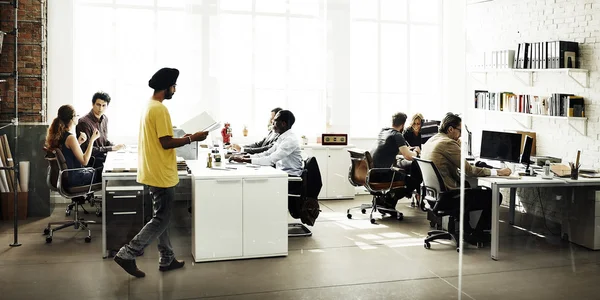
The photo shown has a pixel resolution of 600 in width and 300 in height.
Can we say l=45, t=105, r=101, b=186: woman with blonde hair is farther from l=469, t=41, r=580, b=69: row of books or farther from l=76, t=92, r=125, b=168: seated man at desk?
l=469, t=41, r=580, b=69: row of books

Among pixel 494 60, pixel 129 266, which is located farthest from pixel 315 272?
pixel 494 60

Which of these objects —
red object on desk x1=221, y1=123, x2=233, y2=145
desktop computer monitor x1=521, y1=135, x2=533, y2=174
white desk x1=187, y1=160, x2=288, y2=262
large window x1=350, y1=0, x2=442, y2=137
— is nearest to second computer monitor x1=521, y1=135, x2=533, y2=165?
desktop computer monitor x1=521, y1=135, x2=533, y2=174

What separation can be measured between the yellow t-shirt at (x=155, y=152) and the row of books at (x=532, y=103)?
6.16 feet

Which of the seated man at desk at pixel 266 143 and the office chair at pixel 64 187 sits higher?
the seated man at desk at pixel 266 143

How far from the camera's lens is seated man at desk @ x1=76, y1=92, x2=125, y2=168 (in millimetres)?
3926

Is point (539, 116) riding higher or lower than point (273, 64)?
lower

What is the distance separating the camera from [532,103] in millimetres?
3621

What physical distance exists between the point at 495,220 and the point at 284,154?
1.81m

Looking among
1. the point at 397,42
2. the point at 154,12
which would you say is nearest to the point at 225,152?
the point at 154,12

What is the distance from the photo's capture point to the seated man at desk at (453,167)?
15.3 feet

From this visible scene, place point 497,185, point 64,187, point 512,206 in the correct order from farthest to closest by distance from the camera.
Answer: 1. point 64,187
2. point 497,185
3. point 512,206

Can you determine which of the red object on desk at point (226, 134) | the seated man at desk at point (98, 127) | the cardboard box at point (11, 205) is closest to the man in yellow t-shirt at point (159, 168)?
the seated man at desk at point (98, 127)

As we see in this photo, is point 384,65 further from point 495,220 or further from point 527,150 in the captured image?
point 527,150

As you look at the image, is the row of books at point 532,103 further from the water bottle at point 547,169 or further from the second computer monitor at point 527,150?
the water bottle at point 547,169
